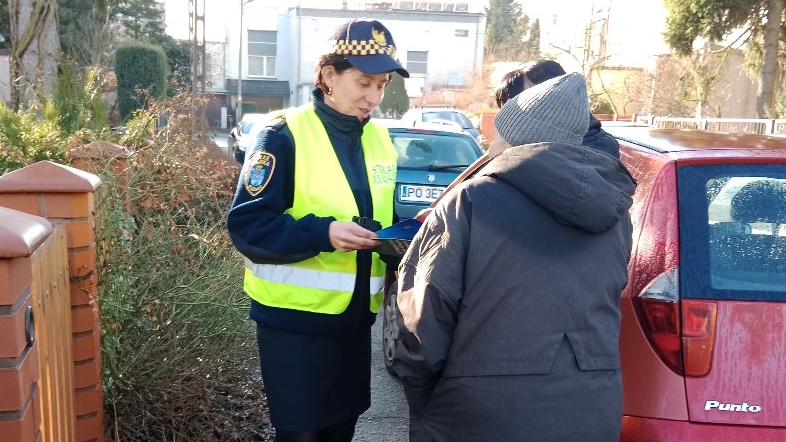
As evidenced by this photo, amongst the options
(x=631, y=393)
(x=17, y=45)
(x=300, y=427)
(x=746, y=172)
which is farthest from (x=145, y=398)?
(x=17, y=45)

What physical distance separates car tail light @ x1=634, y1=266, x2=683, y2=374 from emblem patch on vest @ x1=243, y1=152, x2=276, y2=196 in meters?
1.31

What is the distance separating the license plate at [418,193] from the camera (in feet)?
24.0

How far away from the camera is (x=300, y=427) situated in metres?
2.61

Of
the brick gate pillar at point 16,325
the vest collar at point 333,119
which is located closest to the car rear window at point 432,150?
the vest collar at point 333,119

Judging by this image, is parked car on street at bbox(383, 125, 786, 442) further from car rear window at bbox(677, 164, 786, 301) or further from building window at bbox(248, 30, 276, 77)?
building window at bbox(248, 30, 276, 77)

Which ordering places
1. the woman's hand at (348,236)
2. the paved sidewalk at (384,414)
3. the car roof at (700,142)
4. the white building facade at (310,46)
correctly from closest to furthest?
the woman's hand at (348,236), the car roof at (700,142), the paved sidewalk at (384,414), the white building facade at (310,46)

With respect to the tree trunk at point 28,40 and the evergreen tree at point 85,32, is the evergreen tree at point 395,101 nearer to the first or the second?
the evergreen tree at point 85,32

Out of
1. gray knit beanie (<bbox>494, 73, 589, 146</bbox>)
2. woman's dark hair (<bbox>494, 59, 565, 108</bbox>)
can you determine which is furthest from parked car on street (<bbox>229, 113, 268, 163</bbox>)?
gray knit beanie (<bbox>494, 73, 589, 146</bbox>)

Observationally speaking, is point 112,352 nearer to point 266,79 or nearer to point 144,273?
point 144,273

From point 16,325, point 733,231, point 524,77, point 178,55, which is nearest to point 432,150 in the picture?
point 524,77

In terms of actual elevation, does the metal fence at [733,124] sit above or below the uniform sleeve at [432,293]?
below

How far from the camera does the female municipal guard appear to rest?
2.47 meters

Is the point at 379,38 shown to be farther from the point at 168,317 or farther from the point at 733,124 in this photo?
the point at 733,124

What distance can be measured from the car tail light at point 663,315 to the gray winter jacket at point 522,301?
777 mm
